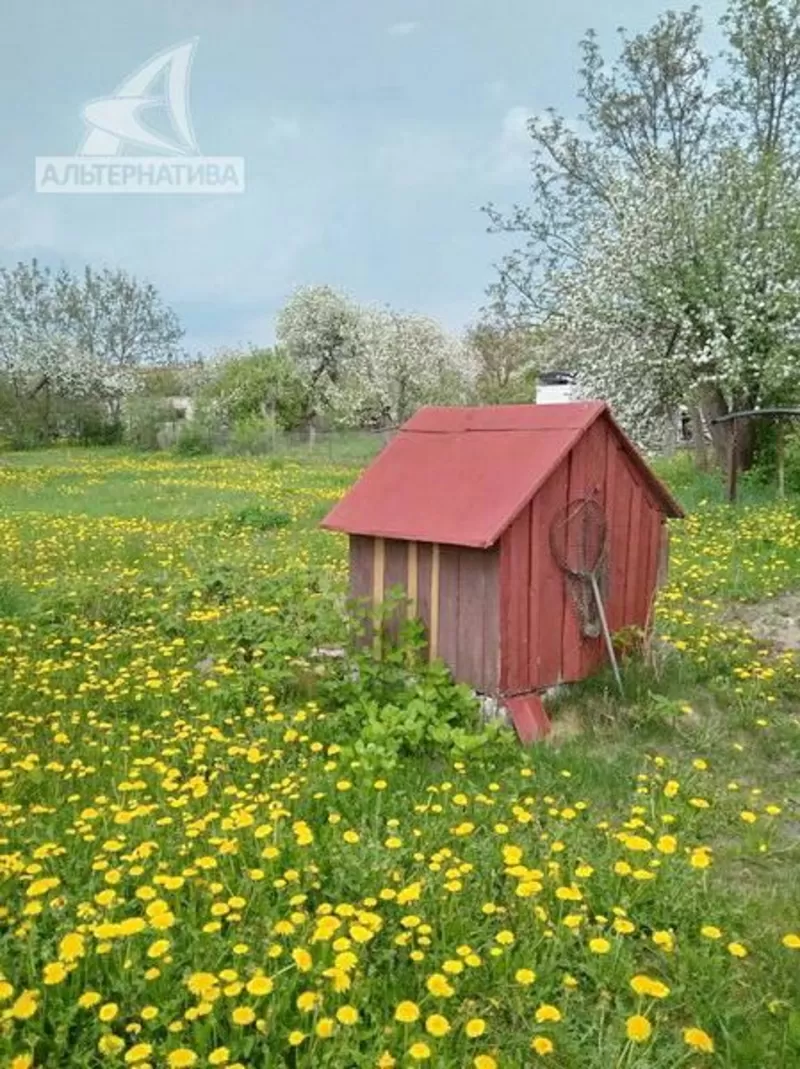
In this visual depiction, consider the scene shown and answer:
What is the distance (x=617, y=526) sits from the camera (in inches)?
183

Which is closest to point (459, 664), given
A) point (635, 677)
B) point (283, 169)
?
point (635, 677)

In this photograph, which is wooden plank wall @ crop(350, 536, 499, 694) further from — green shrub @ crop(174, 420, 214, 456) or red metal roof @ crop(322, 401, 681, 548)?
green shrub @ crop(174, 420, 214, 456)

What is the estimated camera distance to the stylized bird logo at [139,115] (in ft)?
41.7

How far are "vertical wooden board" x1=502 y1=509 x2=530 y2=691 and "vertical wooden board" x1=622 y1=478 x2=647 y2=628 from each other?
3.15 ft

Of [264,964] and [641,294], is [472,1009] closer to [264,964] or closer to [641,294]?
[264,964]

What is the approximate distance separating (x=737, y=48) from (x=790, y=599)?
17.7 m

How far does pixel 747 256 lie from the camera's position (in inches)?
496

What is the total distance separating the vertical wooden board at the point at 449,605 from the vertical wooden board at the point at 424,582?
0.09 m

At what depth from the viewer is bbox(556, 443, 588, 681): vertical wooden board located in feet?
14.2

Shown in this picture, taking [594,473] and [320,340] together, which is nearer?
[594,473]

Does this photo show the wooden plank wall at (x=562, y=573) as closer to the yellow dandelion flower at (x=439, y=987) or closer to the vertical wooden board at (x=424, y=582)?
the vertical wooden board at (x=424, y=582)

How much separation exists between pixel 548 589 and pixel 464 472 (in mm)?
770

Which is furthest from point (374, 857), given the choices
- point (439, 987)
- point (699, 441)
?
point (699, 441)

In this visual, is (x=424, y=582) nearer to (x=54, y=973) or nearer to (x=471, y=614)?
(x=471, y=614)
